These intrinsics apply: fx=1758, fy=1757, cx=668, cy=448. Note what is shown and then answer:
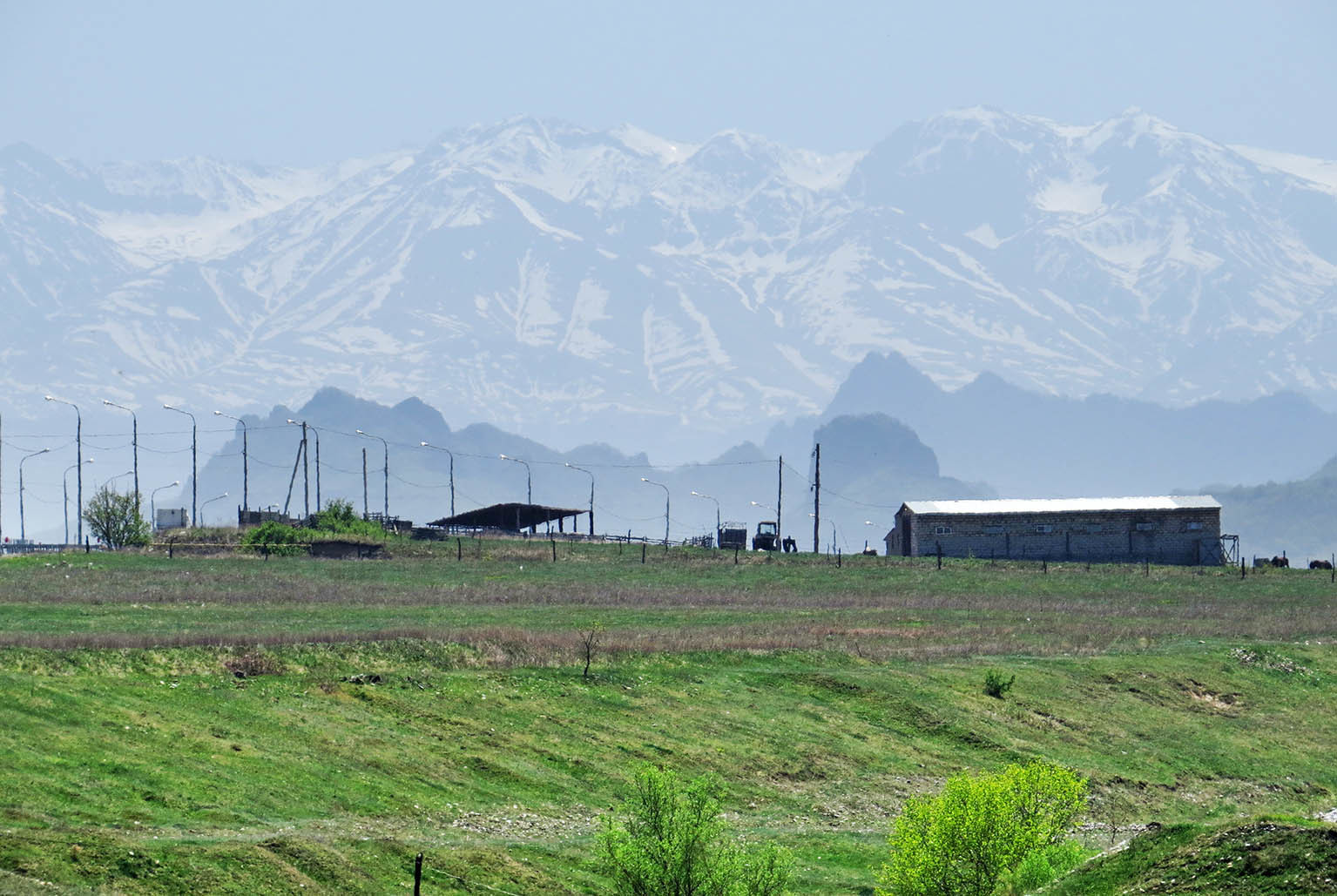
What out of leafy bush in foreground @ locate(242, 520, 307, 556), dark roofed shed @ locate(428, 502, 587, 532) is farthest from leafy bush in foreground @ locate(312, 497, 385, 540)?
dark roofed shed @ locate(428, 502, 587, 532)

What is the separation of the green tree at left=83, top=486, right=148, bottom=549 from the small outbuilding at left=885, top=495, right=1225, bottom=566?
72485 millimetres

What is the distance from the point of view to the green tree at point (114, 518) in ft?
532

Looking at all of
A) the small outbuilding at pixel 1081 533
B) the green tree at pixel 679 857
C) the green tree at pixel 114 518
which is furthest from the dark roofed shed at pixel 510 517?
the green tree at pixel 679 857

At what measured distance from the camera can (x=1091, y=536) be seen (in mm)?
164250

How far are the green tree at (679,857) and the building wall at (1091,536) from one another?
127 m

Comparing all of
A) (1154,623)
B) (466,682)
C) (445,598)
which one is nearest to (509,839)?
(466,682)

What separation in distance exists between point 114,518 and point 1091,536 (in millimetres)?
91186

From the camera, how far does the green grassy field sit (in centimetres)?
4144

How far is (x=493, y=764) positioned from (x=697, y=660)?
66.5 ft

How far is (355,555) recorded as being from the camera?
14112cm

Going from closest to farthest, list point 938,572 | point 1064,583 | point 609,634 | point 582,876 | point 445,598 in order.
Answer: point 582,876 < point 609,634 < point 445,598 < point 1064,583 < point 938,572

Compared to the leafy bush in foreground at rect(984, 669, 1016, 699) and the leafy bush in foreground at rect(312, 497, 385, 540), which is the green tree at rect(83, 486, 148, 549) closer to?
the leafy bush in foreground at rect(312, 497, 385, 540)

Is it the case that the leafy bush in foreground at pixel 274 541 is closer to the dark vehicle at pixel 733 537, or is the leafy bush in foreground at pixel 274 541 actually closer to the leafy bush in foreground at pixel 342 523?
the leafy bush in foreground at pixel 342 523

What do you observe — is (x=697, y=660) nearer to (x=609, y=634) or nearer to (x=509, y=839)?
(x=609, y=634)
